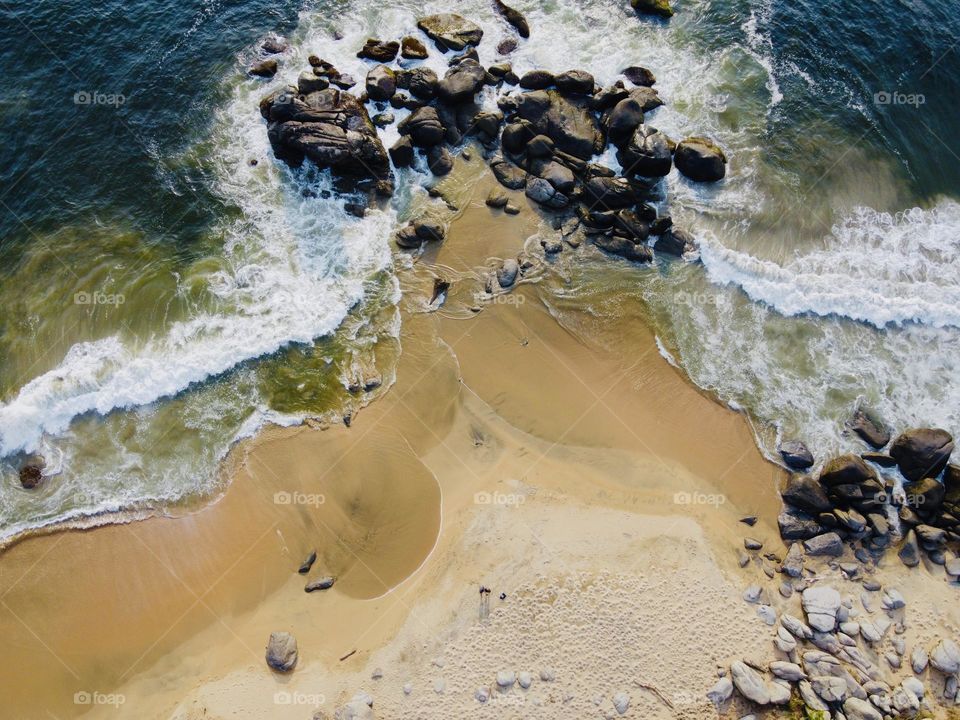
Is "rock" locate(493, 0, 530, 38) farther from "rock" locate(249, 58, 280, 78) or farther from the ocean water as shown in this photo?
"rock" locate(249, 58, 280, 78)

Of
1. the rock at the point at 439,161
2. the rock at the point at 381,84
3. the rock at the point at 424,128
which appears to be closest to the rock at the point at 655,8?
the rock at the point at 424,128

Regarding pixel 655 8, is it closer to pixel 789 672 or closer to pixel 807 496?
pixel 807 496

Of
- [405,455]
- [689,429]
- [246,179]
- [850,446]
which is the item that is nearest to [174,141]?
[246,179]

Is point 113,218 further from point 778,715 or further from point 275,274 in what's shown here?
point 778,715

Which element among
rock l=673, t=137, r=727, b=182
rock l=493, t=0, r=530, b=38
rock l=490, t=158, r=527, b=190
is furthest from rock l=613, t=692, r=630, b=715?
rock l=493, t=0, r=530, b=38

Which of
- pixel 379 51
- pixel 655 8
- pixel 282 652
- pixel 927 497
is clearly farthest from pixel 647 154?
pixel 282 652

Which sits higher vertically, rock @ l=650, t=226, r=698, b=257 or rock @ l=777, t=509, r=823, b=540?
rock @ l=650, t=226, r=698, b=257
